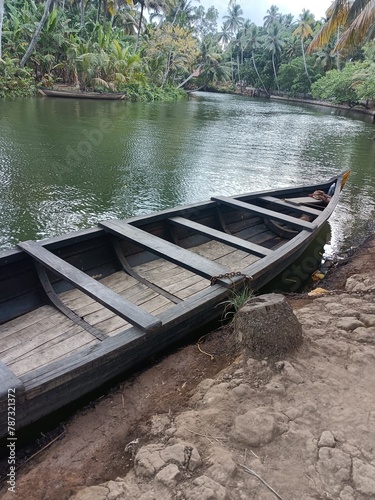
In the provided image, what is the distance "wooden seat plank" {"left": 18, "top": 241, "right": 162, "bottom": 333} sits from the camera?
8.42 ft

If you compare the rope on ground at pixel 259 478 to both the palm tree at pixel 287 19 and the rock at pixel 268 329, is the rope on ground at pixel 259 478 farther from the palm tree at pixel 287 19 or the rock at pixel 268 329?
the palm tree at pixel 287 19

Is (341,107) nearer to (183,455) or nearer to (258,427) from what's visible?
(258,427)

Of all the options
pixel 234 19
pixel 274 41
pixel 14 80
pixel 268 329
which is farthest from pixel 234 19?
pixel 268 329

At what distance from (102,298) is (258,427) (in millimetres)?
1340

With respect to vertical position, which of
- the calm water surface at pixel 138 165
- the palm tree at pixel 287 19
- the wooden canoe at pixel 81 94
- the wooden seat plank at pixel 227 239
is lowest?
the calm water surface at pixel 138 165

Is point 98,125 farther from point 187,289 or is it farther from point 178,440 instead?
point 178,440

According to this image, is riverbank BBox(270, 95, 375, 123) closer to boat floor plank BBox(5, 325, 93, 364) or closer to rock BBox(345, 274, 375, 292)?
rock BBox(345, 274, 375, 292)

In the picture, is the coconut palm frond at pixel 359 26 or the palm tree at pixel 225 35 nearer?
the coconut palm frond at pixel 359 26

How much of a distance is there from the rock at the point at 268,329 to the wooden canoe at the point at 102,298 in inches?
14.7

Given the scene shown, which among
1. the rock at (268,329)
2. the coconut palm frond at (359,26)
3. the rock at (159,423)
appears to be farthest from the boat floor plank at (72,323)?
the coconut palm frond at (359,26)

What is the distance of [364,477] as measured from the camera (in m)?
1.91

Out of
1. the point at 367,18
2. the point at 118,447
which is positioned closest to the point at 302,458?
the point at 118,447

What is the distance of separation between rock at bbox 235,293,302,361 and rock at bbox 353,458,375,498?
0.90 meters

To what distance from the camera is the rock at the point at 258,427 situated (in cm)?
214
